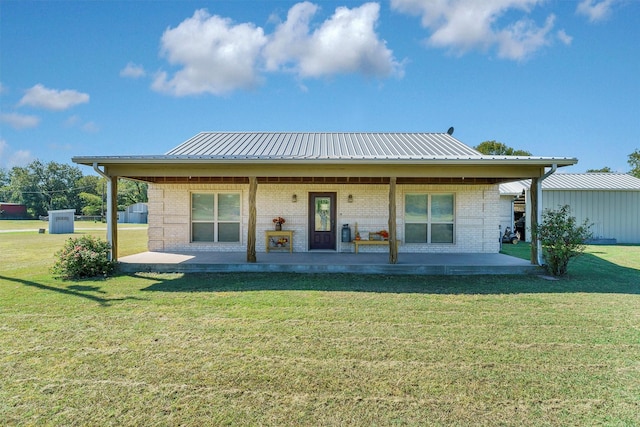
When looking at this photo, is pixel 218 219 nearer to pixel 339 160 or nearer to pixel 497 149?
pixel 339 160

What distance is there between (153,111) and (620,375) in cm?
2347

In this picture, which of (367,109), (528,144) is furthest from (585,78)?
(528,144)

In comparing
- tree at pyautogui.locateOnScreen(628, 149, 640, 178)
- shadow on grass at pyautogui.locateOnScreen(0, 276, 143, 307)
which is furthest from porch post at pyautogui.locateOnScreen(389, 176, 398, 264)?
tree at pyautogui.locateOnScreen(628, 149, 640, 178)

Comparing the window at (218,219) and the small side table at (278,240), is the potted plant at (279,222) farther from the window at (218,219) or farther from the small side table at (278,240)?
the window at (218,219)

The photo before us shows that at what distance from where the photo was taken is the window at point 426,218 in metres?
10.7

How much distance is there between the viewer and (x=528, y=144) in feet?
127

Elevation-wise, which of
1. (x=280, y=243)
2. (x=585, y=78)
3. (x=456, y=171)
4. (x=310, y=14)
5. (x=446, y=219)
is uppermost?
(x=310, y=14)

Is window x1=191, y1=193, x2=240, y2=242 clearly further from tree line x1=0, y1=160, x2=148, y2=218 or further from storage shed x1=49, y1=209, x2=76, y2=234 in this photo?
tree line x1=0, y1=160, x2=148, y2=218

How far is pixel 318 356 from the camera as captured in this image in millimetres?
3506

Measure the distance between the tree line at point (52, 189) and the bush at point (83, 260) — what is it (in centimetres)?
4372

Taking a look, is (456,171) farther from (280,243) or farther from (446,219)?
(280,243)

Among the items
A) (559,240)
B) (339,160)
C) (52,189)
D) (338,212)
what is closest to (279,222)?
(338,212)

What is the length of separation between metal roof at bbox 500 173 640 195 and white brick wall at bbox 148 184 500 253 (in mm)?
6327

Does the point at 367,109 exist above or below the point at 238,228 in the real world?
above
